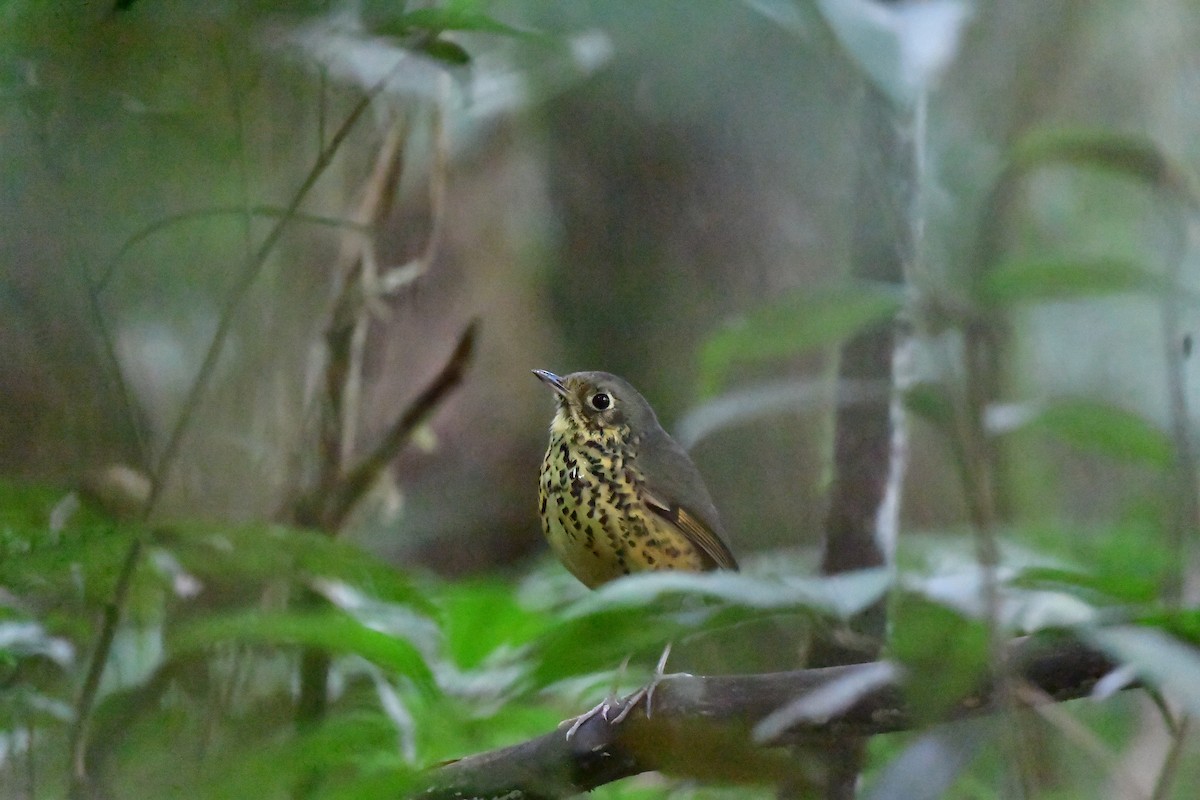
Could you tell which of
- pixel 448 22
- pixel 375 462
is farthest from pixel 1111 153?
pixel 375 462

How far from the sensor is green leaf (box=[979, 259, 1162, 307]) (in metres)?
1.00

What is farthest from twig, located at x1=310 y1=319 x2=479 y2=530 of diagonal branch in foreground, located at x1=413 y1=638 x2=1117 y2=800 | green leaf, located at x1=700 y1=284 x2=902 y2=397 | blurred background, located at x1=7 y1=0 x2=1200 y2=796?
green leaf, located at x1=700 y1=284 x2=902 y2=397

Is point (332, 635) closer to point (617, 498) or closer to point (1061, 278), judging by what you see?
point (617, 498)

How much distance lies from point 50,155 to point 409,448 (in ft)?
7.78

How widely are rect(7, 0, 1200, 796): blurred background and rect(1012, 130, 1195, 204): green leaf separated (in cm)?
5

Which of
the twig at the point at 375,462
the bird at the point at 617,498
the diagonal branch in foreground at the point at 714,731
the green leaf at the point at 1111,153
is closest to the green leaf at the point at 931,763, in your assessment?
the diagonal branch in foreground at the point at 714,731

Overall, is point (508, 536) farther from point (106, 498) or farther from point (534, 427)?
point (106, 498)

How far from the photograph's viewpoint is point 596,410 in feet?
6.28

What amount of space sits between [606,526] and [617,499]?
49 mm

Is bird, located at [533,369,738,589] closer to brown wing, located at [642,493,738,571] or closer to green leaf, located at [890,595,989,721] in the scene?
brown wing, located at [642,493,738,571]

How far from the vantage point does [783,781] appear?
3.53 feet

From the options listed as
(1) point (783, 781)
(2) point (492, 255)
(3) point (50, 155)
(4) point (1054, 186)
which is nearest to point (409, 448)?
(2) point (492, 255)

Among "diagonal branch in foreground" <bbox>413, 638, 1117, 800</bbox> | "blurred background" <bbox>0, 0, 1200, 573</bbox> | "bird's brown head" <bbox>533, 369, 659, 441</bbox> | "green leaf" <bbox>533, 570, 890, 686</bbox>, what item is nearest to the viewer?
"green leaf" <bbox>533, 570, 890, 686</bbox>

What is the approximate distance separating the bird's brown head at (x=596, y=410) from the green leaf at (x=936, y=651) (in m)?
1.07
